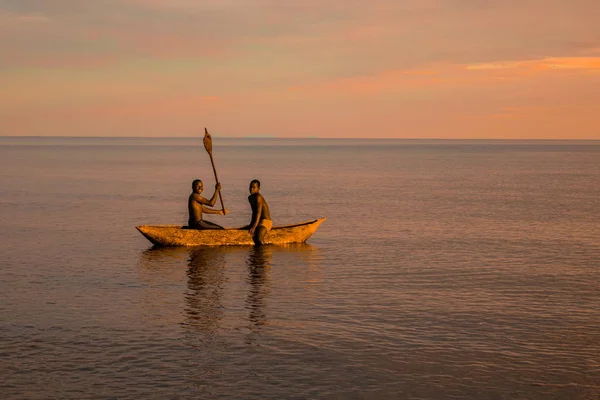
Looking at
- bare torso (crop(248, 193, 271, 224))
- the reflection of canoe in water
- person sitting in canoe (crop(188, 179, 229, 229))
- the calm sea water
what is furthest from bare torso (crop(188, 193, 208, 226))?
bare torso (crop(248, 193, 271, 224))

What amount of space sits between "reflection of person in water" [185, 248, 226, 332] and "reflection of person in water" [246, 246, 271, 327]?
728mm

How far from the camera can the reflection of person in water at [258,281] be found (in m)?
17.9

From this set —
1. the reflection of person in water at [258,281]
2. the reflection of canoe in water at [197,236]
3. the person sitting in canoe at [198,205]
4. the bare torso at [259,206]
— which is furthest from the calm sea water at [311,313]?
the bare torso at [259,206]

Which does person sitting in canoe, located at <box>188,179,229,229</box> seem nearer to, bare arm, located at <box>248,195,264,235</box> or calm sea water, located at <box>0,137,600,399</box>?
calm sea water, located at <box>0,137,600,399</box>

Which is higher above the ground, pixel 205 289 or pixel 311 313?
pixel 205 289

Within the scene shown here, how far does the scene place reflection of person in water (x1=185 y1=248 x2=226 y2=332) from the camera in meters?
17.3

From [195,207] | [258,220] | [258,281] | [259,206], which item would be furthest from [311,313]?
[195,207]

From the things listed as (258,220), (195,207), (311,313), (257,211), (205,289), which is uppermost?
(195,207)

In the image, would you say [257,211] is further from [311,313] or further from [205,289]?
[311,313]

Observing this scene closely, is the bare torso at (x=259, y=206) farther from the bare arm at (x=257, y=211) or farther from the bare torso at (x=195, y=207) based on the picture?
the bare torso at (x=195, y=207)

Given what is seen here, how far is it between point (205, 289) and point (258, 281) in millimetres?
1724

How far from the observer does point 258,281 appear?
21875mm

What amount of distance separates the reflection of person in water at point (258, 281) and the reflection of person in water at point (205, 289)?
0.73 meters

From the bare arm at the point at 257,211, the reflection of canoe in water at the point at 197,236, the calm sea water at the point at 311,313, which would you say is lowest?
the calm sea water at the point at 311,313
